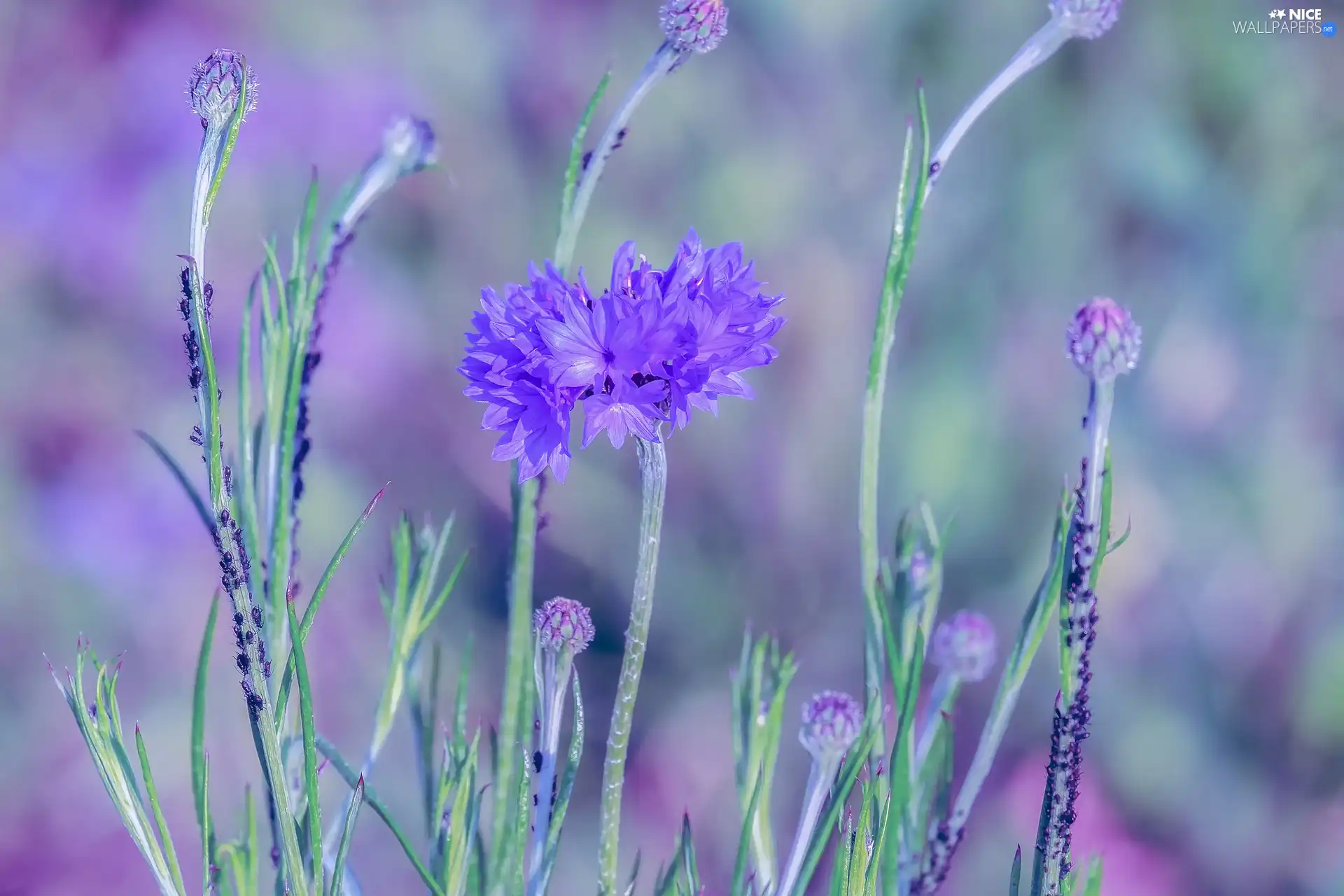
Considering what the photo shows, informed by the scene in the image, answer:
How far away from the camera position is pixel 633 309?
1.25ft

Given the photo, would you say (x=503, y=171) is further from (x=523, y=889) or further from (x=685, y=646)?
(x=523, y=889)

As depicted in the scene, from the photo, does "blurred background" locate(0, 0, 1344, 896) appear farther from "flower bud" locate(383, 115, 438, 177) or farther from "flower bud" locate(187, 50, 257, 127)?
"flower bud" locate(187, 50, 257, 127)

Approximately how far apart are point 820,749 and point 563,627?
140 millimetres

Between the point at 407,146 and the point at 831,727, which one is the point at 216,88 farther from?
the point at 831,727

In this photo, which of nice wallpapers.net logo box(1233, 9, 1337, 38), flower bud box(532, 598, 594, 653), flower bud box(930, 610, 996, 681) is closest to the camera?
flower bud box(532, 598, 594, 653)

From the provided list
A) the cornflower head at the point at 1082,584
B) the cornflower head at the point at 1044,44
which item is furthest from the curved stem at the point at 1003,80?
the cornflower head at the point at 1082,584

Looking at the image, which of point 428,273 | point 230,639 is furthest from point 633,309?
point 230,639

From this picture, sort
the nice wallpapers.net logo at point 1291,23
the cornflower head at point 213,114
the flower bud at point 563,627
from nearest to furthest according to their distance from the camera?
1. the cornflower head at point 213,114
2. the flower bud at point 563,627
3. the nice wallpapers.net logo at point 1291,23

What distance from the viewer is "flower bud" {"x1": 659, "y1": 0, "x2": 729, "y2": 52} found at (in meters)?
0.48

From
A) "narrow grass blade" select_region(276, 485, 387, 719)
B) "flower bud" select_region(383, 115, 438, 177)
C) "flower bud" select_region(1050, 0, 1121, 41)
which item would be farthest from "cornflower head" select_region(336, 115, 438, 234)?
"flower bud" select_region(1050, 0, 1121, 41)

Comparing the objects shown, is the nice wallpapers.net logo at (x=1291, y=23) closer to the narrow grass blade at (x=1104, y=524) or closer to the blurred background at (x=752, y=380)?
the blurred background at (x=752, y=380)

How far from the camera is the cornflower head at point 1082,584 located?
1.34ft

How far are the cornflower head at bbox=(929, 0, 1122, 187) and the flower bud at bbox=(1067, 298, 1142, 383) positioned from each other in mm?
98

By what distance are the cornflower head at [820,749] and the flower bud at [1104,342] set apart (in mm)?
193
